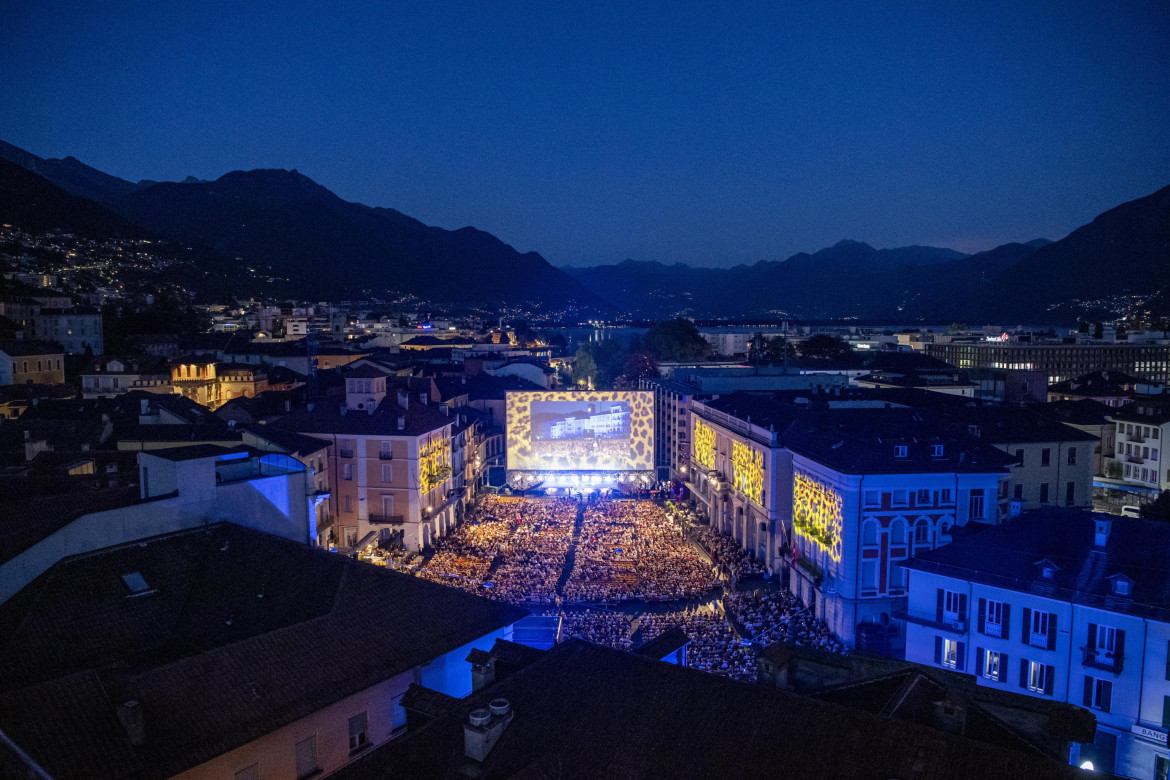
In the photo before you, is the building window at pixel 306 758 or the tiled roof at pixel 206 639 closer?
the tiled roof at pixel 206 639

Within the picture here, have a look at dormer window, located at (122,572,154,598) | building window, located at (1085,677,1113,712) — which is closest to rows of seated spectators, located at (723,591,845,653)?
building window, located at (1085,677,1113,712)

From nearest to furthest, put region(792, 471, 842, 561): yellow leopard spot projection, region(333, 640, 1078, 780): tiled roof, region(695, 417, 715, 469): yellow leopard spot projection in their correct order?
region(333, 640, 1078, 780): tiled roof, region(792, 471, 842, 561): yellow leopard spot projection, region(695, 417, 715, 469): yellow leopard spot projection

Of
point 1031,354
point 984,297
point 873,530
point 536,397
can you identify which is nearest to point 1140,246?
point 984,297

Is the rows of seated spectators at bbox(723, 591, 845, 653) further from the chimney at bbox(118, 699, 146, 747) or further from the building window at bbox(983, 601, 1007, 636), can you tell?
the chimney at bbox(118, 699, 146, 747)

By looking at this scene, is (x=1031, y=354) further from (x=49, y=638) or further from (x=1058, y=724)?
(x=49, y=638)

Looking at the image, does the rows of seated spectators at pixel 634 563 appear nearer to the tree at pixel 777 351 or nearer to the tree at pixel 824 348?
the tree at pixel 777 351

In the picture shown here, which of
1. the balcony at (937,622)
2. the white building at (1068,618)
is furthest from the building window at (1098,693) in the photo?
the balcony at (937,622)

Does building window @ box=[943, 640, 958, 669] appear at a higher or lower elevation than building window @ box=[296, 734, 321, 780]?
lower
